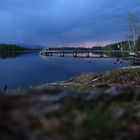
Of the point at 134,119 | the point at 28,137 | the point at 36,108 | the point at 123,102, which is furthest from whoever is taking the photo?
the point at 123,102

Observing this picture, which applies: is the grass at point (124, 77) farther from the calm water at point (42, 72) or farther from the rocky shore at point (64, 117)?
the rocky shore at point (64, 117)

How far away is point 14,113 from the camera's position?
3729mm

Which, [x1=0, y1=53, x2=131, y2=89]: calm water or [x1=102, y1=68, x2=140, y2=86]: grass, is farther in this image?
[x1=0, y1=53, x2=131, y2=89]: calm water

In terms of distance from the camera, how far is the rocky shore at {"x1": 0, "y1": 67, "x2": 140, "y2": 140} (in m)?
3.68

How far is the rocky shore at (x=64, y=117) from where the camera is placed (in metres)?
3.68

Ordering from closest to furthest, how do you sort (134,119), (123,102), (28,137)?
(28,137) < (134,119) < (123,102)

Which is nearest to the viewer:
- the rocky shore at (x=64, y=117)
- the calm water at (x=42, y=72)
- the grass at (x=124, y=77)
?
the rocky shore at (x=64, y=117)

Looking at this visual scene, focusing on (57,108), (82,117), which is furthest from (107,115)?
(57,108)

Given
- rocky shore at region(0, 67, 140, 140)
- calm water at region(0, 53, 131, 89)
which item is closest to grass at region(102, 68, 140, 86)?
calm water at region(0, 53, 131, 89)

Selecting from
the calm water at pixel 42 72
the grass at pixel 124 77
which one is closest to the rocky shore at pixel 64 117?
the grass at pixel 124 77

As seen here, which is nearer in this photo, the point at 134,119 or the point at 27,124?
the point at 27,124

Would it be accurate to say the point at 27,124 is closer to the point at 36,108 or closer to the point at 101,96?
the point at 36,108

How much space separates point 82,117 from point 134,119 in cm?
61

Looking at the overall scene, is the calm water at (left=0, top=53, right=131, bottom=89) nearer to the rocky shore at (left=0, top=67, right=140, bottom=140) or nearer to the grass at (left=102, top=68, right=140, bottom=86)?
the grass at (left=102, top=68, right=140, bottom=86)
